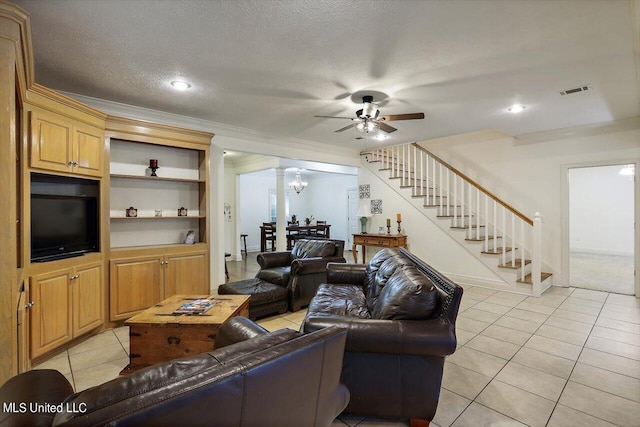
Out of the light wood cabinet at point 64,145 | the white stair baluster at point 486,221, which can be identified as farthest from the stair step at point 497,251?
the light wood cabinet at point 64,145

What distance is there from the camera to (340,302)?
271 cm

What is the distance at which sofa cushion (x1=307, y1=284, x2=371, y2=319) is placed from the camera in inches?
97.6

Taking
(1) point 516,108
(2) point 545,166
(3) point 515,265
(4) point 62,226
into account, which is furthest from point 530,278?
(4) point 62,226

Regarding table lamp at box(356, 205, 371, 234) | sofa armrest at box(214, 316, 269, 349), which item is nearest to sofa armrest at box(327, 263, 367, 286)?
sofa armrest at box(214, 316, 269, 349)

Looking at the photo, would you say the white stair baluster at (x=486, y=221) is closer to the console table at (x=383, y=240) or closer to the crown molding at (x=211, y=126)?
the console table at (x=383, y=240)

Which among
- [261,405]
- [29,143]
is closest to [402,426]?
[261,405]

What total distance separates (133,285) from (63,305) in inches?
28.1

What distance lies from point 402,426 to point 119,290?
3.10 meters

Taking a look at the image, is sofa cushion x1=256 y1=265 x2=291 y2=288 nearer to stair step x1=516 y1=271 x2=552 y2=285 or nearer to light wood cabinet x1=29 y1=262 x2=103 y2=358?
light wood cabinet x1=29 y1=262 x2=103 y2=358

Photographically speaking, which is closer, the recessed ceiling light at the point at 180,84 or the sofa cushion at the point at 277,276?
the recessed ceiling light at the point at 180,84

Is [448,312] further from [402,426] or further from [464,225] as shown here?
[464,225]

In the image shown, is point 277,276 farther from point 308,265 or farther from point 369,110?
point 369,110

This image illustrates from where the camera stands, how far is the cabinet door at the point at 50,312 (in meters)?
2.47

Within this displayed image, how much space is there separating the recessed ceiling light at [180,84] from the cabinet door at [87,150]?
927 millimetres
